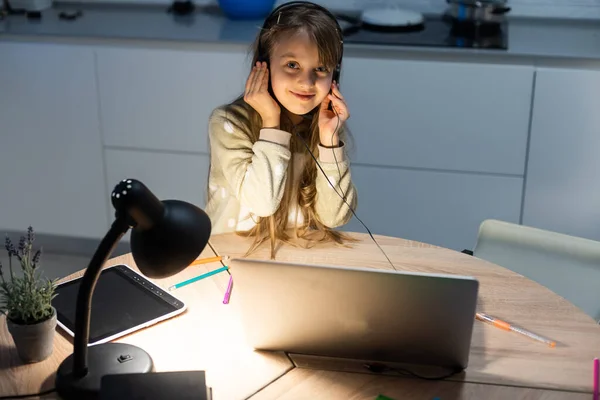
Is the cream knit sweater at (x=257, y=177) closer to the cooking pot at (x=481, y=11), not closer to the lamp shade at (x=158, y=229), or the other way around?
the lamp shade at (x=158, y=229)

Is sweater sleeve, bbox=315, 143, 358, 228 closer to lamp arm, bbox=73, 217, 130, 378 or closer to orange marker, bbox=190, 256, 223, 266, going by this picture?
orange marker, bbox=190, 256, 223, 266

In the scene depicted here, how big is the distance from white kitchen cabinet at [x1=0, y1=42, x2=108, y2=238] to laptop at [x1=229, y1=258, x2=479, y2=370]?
2.00 m

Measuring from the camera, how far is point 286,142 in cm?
200

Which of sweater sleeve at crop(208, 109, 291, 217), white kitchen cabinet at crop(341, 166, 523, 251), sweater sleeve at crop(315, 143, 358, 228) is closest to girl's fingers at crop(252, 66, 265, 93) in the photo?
sweater sleeve at crop(208, 109, 291, 217)

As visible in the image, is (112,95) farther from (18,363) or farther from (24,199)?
(18,363)

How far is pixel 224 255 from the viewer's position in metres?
1.85

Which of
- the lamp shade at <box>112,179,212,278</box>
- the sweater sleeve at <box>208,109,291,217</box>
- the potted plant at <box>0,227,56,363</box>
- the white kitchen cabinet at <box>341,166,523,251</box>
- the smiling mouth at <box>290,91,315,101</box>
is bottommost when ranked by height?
the white kitchen cabinet at <box>341,166,523,251</box>

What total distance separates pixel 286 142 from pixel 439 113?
1143mm

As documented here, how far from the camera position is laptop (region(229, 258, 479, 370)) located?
4.31 feet

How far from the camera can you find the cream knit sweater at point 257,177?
6.43ft

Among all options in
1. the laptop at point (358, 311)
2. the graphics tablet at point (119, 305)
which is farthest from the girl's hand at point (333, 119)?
the laptop at point (358, 311)

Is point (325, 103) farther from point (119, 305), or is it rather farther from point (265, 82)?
point (119, 305)

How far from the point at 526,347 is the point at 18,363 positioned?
89 centimetres

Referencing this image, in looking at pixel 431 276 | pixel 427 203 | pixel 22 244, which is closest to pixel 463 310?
pixel 431 276
